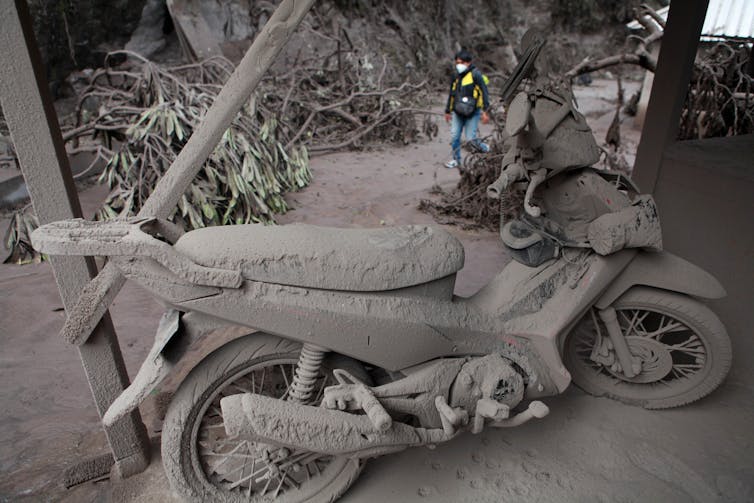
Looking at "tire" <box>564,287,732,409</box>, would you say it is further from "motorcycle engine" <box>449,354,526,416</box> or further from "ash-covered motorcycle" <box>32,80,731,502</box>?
"motorcycle engine" <box>449,354,526,416</box>

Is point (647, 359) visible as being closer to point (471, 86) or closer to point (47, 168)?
point (47, 168)

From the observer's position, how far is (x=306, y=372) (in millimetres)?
1788

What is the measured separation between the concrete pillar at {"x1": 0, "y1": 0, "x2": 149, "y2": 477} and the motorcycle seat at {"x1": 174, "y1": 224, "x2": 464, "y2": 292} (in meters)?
0.51

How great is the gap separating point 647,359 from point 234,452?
81.5 inches

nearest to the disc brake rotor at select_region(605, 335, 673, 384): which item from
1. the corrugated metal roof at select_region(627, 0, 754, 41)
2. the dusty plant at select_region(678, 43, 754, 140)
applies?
the dusty plant at select_region(678, 43, 754, 140)

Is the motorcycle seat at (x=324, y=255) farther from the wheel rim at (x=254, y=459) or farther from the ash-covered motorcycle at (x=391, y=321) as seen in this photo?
the wheel rim at (x=254, y=459)

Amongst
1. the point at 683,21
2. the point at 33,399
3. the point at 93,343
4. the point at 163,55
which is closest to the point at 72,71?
the point at 163,55

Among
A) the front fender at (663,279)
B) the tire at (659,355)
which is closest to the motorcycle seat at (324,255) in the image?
the front fender at (663,279)

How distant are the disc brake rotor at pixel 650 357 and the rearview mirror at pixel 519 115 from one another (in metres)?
1.34

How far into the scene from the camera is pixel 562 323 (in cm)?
213

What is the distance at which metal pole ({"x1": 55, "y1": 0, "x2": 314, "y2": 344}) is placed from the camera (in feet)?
5.43

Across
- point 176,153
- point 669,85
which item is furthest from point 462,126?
point 669,85

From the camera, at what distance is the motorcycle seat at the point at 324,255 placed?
1.65 meters

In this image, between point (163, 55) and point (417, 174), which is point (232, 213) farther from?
point (163, 55)
